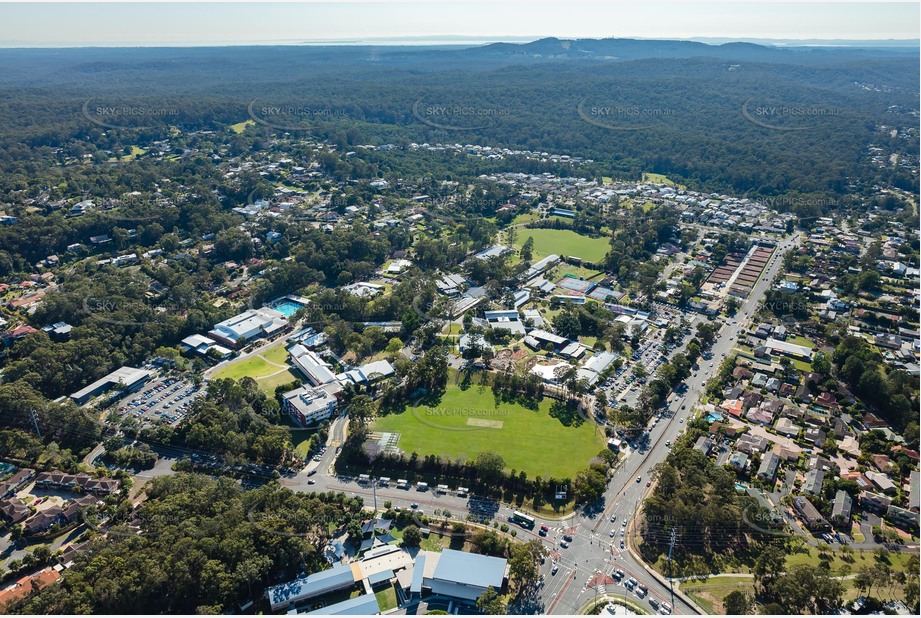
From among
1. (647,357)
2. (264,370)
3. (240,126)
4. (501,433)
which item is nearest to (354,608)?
(501,433)

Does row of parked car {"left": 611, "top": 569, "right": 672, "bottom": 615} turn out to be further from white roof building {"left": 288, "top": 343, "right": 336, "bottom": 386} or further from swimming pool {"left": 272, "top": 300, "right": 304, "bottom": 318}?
swimming pool {"left": 272, "top": 300, "right": 304, "bottom": 318}

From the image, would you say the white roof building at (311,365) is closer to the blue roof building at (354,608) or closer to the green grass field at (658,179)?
the blue roof building at (354,608)

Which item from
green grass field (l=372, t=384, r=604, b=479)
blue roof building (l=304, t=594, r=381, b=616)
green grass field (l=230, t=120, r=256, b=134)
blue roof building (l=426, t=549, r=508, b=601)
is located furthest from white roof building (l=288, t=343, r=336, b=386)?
green grass field (l=230, t=120, r=256, b=134)

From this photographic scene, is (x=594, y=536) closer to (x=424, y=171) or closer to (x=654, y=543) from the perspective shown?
(x=654, y=543)

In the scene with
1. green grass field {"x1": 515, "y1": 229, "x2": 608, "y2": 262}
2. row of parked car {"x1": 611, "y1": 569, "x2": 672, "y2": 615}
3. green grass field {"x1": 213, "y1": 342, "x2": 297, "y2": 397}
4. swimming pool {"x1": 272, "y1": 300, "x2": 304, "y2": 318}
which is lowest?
green grass field {"x1": 515, "y1": 229, "x2": 608, "y2": 262}

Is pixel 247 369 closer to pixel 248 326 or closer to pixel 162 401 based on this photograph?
pixel 248 326

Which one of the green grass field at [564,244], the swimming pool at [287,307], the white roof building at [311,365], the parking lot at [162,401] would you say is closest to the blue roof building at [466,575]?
the white roof building at [311,365]
